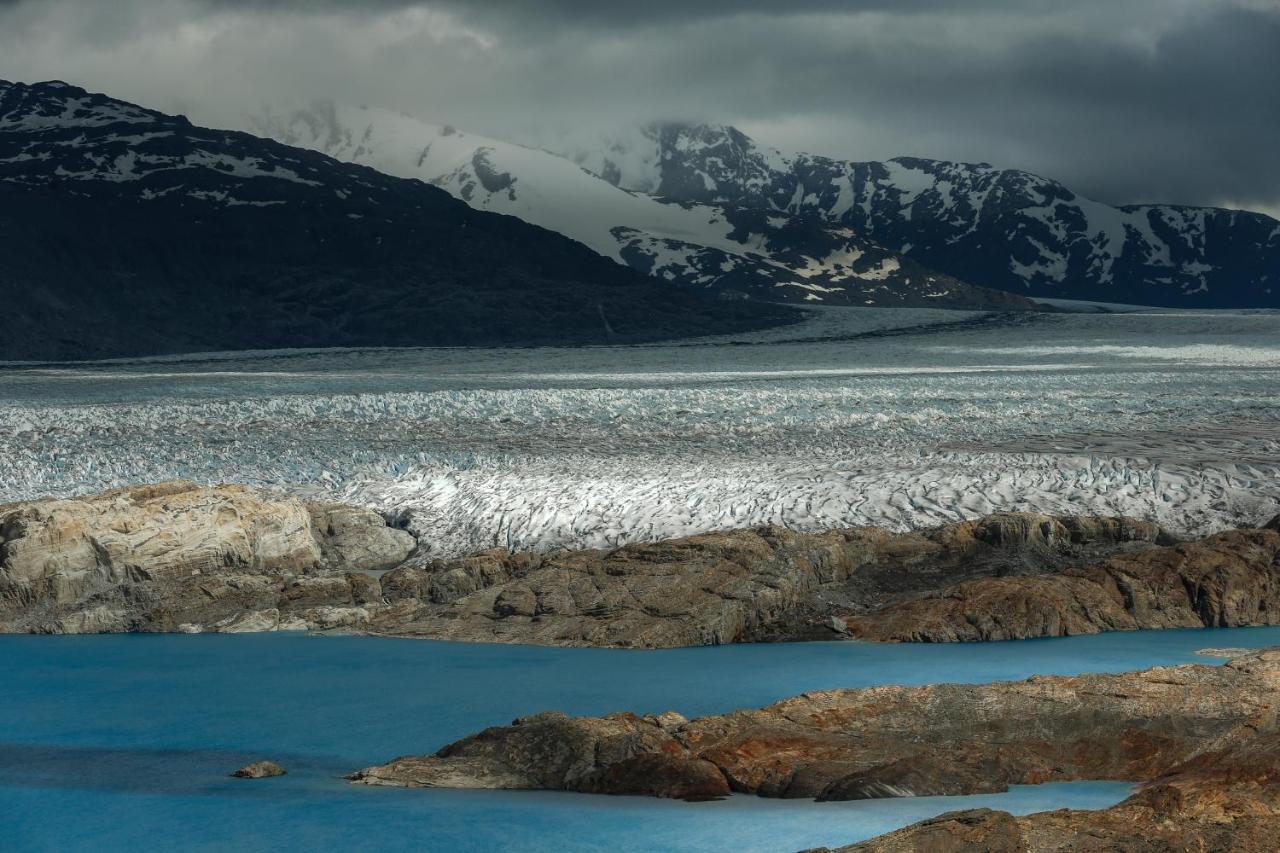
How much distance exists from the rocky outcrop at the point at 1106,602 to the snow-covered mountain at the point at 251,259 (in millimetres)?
54943

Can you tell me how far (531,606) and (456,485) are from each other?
4273 millimetres

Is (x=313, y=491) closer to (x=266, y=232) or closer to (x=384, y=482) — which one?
(x=384, y=482)

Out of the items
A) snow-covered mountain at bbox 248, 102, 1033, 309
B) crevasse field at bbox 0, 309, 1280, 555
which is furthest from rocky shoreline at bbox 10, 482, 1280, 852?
snow-covered mountain at bbox 248, 102, 1033, 309

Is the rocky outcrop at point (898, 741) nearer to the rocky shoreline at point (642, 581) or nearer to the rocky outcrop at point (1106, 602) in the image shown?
the rocky outcrop at point (1106, 602)

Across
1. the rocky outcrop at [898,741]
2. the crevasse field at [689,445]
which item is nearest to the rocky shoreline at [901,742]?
the rocky outcrop at [898,741]

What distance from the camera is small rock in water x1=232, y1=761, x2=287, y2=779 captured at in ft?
26.6

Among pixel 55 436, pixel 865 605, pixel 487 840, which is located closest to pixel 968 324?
pixel 55 436

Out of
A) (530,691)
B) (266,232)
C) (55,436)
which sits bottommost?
(530,691)

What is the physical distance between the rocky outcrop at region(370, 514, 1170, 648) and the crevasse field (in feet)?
3.25

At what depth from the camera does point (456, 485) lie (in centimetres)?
1664

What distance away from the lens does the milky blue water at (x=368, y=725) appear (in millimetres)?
6773

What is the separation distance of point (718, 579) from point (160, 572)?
511cm

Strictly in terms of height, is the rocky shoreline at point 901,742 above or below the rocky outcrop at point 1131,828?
below

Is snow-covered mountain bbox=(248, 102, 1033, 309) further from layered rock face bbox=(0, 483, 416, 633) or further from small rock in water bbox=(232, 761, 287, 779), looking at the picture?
small rock in water bbox=(232, 761, 287, 779)
